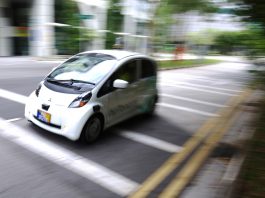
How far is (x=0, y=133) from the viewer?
6762 mm

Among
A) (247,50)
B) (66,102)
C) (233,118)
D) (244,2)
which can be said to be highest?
(244,2)

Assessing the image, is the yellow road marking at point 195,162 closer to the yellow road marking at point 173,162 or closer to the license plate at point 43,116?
the yellow road marking at point 173,162

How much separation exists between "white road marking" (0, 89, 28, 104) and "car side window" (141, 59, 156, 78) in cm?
320

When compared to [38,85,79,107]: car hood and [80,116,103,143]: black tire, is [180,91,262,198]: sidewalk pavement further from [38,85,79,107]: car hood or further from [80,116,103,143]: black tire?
[38,85,79,107]: car hood

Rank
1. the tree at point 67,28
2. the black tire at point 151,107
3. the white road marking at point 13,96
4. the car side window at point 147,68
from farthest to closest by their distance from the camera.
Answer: the tree at point 67,28, the white road marking at point 13,96, the black tire at point 151,107, the car side window at point 147,68

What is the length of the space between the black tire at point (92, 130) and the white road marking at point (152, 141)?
78 cm

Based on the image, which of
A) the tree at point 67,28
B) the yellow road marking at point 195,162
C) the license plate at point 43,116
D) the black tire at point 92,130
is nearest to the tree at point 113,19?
the tree at point 67,28

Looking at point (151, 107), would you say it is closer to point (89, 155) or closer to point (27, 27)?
point (89, 155)

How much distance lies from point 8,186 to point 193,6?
7655 millimetres

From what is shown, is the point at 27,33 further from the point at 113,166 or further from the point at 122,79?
the point at 113,166

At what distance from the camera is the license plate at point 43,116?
645cm

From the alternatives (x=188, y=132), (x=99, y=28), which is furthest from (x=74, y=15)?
(x=188, y=132)

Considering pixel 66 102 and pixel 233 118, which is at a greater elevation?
pixel 66 102

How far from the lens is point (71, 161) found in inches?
228
